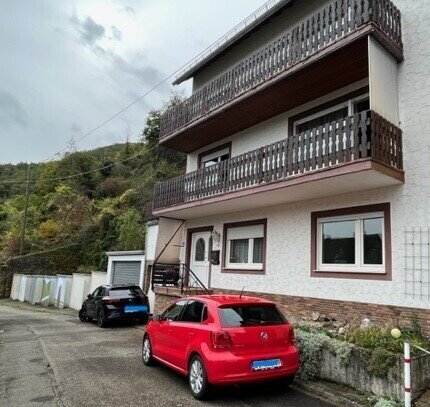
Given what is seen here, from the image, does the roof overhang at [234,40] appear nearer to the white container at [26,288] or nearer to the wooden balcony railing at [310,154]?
the wooden balcony railing at [310,154]

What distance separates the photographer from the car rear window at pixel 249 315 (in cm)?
639

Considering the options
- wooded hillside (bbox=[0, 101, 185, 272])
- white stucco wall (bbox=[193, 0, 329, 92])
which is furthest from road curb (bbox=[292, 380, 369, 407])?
wooded hillside (bbox=[0, 101, 185, 272])

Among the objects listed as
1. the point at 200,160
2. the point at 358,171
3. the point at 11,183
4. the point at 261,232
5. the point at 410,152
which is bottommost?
the point at 261,232

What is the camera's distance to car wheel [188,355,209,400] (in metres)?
6.16

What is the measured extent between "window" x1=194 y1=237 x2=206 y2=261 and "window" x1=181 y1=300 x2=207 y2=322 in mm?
8347

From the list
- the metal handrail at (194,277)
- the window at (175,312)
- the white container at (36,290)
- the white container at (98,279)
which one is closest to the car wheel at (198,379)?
the window at (175,312)

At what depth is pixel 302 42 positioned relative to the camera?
34.8ft

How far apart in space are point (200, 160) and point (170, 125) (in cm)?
196

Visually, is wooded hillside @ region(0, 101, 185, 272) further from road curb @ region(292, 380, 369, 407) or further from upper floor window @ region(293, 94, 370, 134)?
road curb @ region(292, 380, 369, 407)

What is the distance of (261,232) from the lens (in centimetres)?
1307

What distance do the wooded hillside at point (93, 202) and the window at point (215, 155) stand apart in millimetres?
9419

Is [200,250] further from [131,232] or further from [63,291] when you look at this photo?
[63,291]

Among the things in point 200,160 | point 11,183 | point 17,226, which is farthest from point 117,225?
point 11,183

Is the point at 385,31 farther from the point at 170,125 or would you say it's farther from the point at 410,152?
the point at 170,125
